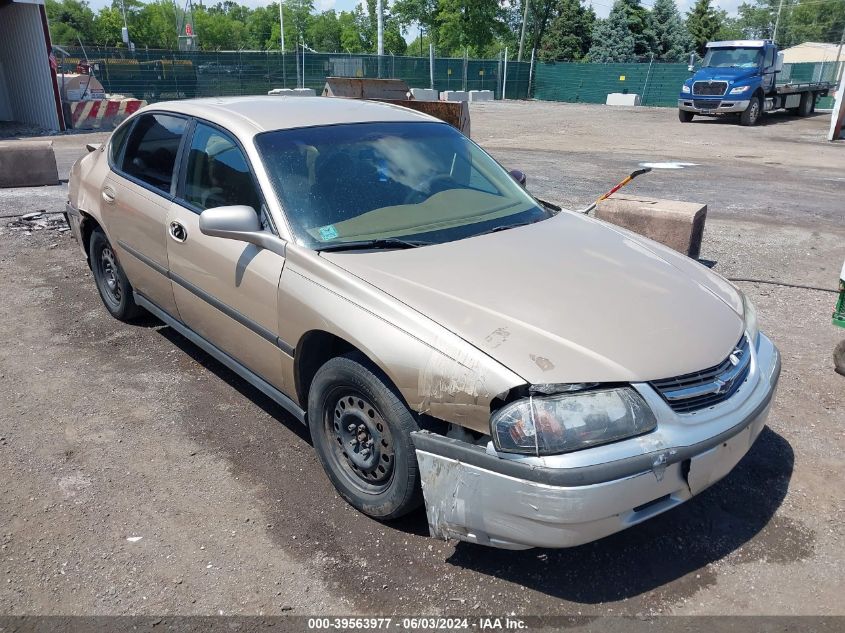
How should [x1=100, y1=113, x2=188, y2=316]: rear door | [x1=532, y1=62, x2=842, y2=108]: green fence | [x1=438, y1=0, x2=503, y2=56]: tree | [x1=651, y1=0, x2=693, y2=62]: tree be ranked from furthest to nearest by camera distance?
[x1=651, y1=0, x2=693, y2=62]: tree < [x1=438, y1=0, x2=503, y2=56]: tree < [x1=532, y1=62, x2=842, y2=108]: green fence < [x1=100, y1=113, x2=188, y2=316]: rear door

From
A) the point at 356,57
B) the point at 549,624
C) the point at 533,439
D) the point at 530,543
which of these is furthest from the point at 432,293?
the point at 356,57

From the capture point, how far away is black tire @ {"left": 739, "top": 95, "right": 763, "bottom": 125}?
23019 millimetres

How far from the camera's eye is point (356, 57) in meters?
33.9

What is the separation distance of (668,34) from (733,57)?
3364 cm

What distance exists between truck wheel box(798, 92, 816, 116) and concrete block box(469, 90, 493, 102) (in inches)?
682

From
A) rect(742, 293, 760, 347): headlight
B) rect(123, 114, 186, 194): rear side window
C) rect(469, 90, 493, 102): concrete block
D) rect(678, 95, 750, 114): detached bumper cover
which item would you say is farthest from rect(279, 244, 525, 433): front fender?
rect(469, 90, 493, 102): concrete block

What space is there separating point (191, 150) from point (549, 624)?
10.5 feet

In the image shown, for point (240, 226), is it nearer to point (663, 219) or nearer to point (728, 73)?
point (663, 219)

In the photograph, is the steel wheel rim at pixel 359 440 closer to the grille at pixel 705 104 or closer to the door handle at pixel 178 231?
the door handle at pixel 178 231

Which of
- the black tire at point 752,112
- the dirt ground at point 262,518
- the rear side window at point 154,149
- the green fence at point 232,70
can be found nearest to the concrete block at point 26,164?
the dirt ground at point 262,518

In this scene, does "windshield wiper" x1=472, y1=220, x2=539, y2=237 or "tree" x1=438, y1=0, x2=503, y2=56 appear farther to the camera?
"tree" x1=438, y1=0, x2=503, y2=56

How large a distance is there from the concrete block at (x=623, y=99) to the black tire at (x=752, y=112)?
50.4 ft

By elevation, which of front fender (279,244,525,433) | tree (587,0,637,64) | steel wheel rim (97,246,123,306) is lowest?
steel wheel rim (97,246,123,306)

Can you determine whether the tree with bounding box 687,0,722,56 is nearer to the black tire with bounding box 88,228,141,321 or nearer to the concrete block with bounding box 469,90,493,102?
the concrete block with bounding box 469,90,493,102
